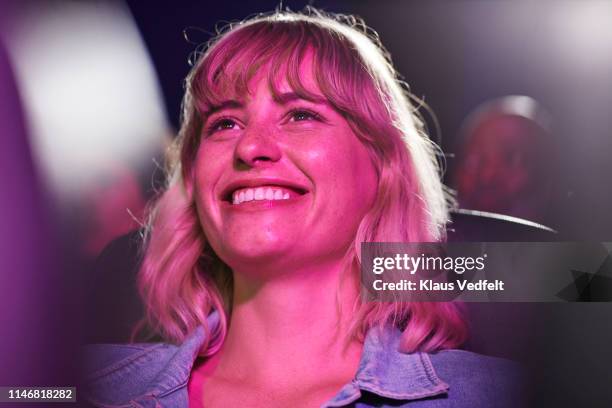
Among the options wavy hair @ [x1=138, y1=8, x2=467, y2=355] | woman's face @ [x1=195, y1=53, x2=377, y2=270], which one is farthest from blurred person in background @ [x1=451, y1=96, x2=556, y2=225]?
woman's face @ [x1=195, y1=53, x2=377, y2=270]

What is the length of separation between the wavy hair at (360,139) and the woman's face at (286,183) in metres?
0.03

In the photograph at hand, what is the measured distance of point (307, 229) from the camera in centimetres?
156

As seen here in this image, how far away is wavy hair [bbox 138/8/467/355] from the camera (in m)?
1.60

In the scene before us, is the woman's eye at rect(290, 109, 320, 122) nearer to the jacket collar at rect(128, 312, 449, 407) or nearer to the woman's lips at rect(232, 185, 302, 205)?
the woman's lips at rect(232, 185, 302, 205)

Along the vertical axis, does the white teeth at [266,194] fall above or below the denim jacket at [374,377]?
above

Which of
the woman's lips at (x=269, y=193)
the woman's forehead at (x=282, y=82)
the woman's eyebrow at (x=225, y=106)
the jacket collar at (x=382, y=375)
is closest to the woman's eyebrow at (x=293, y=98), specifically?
the woman's forehead at (x=282, y=82)

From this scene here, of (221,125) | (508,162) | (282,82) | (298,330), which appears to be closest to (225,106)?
(221,125)

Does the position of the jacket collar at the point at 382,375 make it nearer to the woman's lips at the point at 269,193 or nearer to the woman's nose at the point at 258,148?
the woman's lips at the point at 269,193

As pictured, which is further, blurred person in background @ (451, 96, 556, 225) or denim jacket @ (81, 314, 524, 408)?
blurred person in background @ (451, 96, 556, 225)

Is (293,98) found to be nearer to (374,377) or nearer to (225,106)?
(225,106)

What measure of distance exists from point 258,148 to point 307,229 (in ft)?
0.75

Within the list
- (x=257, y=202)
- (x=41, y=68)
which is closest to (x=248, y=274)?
(x=257, y=202)

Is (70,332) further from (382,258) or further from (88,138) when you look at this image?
(382,258)

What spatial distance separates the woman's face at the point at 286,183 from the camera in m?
1.56
